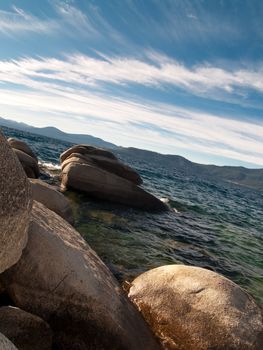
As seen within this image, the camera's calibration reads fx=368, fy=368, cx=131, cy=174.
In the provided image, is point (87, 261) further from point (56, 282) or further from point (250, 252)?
point (250, 252)

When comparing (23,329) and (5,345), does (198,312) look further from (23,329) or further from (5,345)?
(5,345)

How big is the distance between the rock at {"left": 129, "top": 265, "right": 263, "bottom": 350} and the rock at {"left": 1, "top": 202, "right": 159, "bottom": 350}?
0.75 metres

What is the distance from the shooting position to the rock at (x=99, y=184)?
25.5m

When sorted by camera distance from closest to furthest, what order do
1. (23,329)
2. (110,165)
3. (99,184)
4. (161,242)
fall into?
(23,329) → (161,242) → (99,184) → (110,165)

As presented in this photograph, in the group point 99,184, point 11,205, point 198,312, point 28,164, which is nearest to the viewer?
point 11,205

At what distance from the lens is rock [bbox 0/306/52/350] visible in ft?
23.0

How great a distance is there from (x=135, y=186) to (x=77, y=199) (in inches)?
185

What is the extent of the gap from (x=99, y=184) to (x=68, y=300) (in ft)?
57.4

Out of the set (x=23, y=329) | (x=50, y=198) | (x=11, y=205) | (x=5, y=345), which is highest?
(x=11, y=205)

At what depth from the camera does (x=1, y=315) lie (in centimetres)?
711

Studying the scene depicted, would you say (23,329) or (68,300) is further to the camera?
(68,300)

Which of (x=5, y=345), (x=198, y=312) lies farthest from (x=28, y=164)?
(x=5, y=345)

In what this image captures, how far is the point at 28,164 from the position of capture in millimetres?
26172

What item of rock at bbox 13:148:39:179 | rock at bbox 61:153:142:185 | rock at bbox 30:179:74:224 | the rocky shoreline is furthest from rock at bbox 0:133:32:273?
rock at bbox 61:153:142:185
